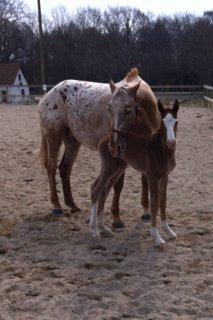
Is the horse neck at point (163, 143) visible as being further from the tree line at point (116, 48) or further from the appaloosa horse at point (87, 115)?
the tree line at point (116, 48)

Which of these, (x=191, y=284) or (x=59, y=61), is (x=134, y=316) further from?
(x=59, y=61)

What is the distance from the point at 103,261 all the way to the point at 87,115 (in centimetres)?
199

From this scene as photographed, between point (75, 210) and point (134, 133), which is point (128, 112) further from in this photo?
point (75, 210)

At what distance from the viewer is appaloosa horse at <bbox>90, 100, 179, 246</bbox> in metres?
4.89

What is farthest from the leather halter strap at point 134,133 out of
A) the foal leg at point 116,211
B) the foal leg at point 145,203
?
the foal leg at point 145,203

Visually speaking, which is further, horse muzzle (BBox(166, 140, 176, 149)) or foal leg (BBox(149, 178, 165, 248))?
foal leg (BBox(149, 178, 165, 248))

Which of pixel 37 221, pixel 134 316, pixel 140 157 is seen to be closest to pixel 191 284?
pixel 134 316

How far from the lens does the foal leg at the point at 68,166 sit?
676 cm

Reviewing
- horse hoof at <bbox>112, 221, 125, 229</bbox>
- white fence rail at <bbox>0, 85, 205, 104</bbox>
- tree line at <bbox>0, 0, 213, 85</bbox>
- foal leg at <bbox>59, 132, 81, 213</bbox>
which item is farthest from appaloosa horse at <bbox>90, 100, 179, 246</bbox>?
tree line at <bbox>0, 0, 213, 85</bbox>

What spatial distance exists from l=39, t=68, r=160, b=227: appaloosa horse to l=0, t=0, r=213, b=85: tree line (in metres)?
50.9

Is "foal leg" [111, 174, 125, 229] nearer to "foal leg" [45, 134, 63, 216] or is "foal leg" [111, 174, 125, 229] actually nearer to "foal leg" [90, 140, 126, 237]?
"foal leg" [90, 140, 126, 237]

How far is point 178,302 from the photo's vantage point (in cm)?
375

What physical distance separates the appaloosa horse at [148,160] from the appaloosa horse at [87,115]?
135 mm

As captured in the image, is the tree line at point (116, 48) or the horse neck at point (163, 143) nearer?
the horse neck at point (163, 143)
